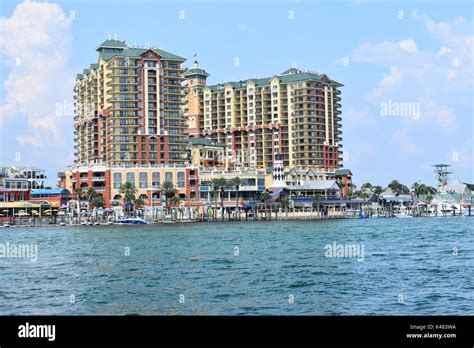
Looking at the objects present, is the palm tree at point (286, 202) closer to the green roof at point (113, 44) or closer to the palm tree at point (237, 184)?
the palm tree at point (237, 184)

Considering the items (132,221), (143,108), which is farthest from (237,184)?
(132,221)

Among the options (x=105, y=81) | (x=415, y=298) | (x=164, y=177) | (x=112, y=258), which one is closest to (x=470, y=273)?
(x=415, y=298)

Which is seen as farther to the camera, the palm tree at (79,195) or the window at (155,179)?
the window at (155,179)

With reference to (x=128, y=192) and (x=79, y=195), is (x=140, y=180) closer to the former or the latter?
(x=128, y=192)

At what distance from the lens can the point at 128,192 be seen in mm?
163000

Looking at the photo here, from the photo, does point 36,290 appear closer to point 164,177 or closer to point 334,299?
point 334,299

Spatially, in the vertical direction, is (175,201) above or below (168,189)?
below

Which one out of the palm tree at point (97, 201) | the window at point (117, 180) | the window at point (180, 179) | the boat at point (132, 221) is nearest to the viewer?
the boat at point (132, 221)

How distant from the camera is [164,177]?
174 metres

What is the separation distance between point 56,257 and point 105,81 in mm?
126448

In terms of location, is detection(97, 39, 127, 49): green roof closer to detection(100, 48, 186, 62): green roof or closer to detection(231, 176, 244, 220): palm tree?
detection(100, 48, 186, 62): green roof

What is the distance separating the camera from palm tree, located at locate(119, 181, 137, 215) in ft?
531

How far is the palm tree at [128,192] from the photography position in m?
162

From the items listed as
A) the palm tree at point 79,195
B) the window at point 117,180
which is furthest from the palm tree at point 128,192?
the palm tree at point 79,195
